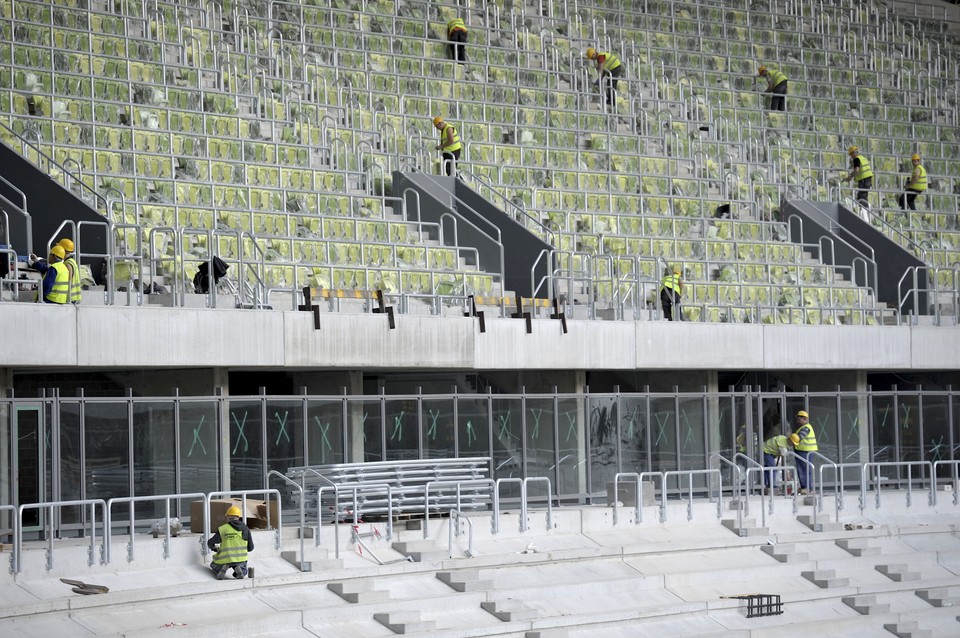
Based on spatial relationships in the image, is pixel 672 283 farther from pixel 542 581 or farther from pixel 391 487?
pixel 542 581

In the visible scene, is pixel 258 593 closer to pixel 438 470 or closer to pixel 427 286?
pixel 438 470

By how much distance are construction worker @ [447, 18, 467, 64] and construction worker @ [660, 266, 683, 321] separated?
913cm

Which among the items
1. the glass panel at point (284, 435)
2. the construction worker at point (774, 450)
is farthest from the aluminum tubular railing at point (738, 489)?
the glass panel at point (284, 435)

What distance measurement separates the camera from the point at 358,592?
18.1 m

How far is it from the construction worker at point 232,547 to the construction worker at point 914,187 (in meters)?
24.7

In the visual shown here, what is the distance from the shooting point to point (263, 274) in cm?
2462

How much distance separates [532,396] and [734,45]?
65.9 ft

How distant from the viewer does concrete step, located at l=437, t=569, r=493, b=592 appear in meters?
19.2

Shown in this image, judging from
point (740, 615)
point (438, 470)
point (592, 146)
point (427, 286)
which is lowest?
point (740, 615)

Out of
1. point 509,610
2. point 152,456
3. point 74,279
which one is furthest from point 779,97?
point 509,610

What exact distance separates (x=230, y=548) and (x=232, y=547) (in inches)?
1.0

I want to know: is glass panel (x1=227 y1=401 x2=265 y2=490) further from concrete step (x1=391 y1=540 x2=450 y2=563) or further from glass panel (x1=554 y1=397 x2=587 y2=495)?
glass panel (x1=554 y1=397 x2=587 y2=495)

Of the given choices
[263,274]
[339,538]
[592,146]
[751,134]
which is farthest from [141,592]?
[751,134]

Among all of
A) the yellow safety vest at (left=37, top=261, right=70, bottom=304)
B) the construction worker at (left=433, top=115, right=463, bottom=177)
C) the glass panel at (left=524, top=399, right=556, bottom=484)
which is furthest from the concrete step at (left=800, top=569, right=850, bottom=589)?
the construction worker at (left=433, top=115, right=463, bottom=177)
